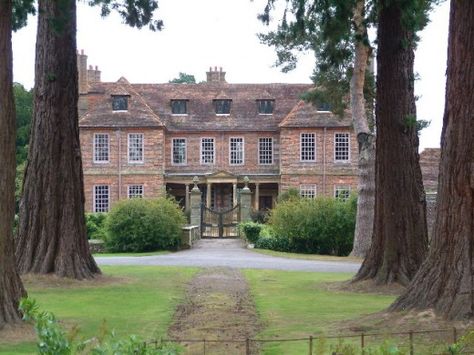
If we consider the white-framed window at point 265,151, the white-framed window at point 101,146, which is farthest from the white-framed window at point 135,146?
the white-framed window at point 265,151

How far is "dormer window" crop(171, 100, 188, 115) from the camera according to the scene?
53.2 meters

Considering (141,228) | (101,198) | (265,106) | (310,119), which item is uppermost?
(265,106)

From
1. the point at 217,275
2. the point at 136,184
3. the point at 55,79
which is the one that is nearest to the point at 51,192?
the point at 55,79

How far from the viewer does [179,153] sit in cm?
5206

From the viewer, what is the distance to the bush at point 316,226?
32062 mm

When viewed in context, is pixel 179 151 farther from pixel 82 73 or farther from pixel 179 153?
pixel 82 73

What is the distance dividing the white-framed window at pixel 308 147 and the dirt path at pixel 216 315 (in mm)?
32529

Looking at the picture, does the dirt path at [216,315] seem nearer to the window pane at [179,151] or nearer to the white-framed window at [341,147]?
the white-framed window at [341,147]

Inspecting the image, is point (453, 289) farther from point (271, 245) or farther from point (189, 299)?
point (271, 245)

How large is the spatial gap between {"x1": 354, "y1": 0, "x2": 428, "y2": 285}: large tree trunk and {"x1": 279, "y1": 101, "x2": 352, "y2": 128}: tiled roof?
33675 mm

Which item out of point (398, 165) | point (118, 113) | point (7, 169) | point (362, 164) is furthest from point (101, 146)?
point (7, 169)

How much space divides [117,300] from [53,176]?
4.64 m

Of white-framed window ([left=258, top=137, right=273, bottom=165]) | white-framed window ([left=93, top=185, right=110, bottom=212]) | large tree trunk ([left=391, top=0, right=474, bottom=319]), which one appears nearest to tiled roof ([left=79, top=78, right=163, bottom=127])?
→ white-framed window ([left=93, top=185, right=110, bottom=212])

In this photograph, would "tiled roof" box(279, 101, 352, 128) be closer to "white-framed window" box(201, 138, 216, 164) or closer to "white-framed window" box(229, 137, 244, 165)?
"white-framed window" box(229, 137, 244, 165)
